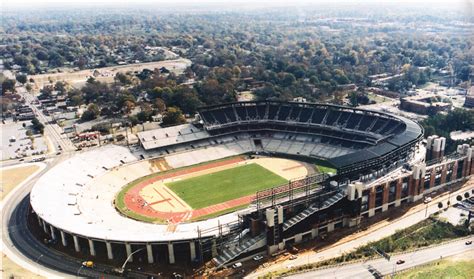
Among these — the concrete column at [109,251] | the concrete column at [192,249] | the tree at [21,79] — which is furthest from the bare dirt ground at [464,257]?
the tree at [21,79]

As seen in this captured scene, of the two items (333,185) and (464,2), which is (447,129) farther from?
(464,2)

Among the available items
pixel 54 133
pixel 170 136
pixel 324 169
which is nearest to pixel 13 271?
pixel 170 136

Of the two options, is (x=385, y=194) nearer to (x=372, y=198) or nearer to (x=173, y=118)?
(x=372, y=198)

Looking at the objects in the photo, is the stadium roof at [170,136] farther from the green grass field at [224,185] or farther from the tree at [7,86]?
the tree at [7,86]

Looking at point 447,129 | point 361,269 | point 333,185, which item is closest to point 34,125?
point 333,185

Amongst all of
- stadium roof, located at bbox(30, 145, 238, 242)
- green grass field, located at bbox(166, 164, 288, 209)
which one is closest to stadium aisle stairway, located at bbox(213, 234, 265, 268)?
stadium roof, located at bbox(30, 145, 238, 242)
